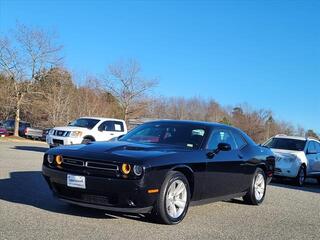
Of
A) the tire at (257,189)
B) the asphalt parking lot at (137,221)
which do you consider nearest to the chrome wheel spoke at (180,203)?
the asphalt parking lot at (137,221)

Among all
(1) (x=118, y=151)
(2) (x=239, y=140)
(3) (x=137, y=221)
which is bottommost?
(3) (x=137, y=221)

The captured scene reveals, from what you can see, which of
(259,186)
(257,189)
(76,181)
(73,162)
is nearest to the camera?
(76,181)

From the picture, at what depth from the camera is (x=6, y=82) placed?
40.1 meters

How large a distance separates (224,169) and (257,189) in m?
1.66

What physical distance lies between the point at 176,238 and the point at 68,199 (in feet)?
5.51

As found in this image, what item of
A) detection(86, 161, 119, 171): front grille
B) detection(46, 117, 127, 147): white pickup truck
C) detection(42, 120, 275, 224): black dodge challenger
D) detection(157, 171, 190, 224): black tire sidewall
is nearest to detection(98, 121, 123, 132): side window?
detection(46, 117, 127, 147): white pickup truck

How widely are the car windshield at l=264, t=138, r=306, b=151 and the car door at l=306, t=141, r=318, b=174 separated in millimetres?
267

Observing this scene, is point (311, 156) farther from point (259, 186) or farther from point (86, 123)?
point (86, 123)

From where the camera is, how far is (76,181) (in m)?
6.54

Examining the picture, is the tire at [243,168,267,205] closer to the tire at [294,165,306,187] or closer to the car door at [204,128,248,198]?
the car door at [204,128,248,198]

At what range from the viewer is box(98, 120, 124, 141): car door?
20156 mm

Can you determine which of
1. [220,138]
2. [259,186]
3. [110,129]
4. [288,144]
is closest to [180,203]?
[220,138]

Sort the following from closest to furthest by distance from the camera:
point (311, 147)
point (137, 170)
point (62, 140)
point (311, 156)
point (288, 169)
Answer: point (137, 170) → point (288, 169) → point (311, 156) → point (311, 147) → point (62, 140)

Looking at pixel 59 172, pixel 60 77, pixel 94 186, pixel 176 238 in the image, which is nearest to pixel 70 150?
pixel 59 172
